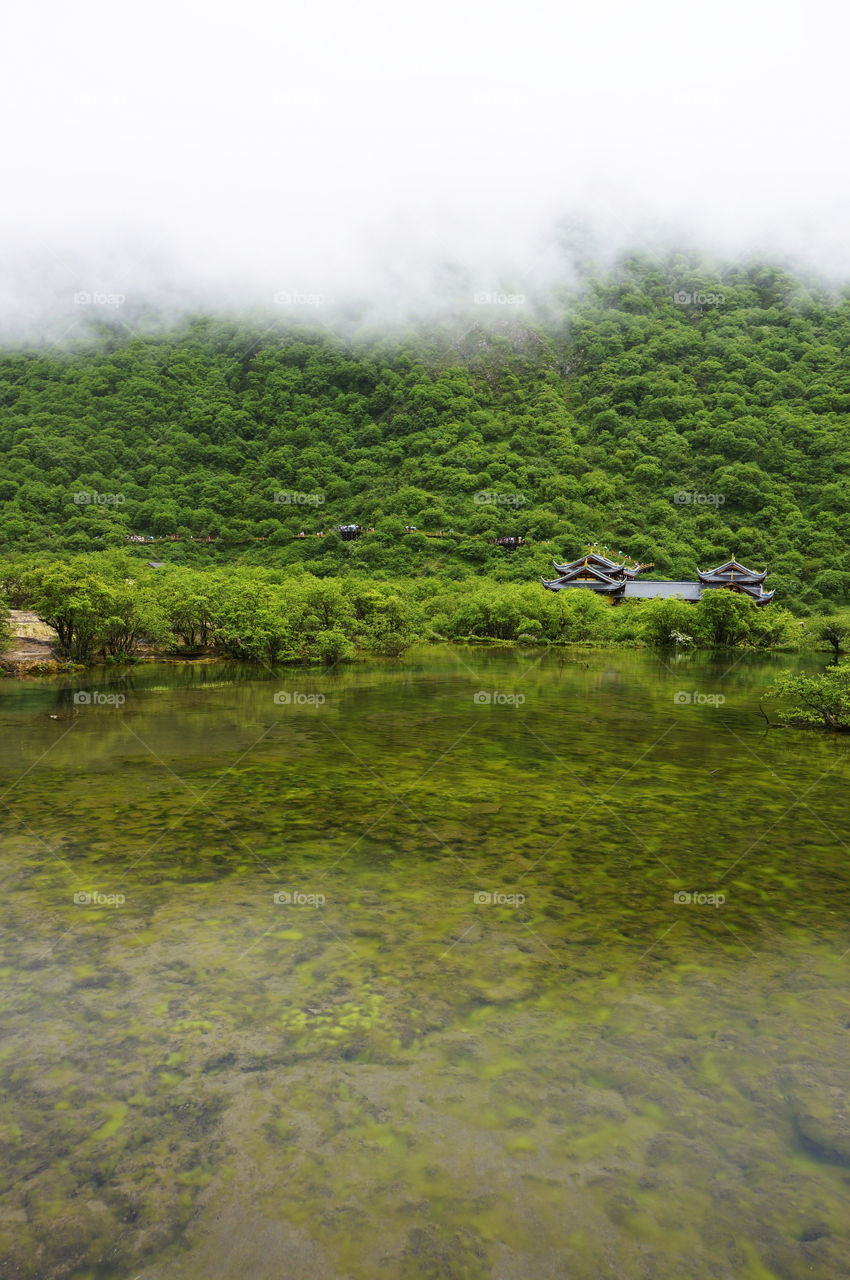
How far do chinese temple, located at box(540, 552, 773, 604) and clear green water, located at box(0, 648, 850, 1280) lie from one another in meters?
67.8

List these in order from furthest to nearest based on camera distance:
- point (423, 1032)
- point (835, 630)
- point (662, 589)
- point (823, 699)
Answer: point (662, 589)
point (835, 630)
point (823, 699)
point (423, 1032)

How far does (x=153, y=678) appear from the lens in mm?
35531

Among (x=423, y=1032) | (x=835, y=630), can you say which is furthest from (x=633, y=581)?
(x=423, y=1032)

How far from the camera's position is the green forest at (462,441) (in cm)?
9019

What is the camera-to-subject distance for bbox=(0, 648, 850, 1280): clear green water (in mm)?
4895

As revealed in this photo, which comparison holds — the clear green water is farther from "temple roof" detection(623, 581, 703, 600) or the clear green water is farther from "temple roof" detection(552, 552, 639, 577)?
"temple roof" detection(623, 581, 703, 600)

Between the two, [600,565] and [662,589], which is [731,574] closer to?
[662,589]

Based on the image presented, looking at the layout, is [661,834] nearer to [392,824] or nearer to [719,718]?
[392,824]

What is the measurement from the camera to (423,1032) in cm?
704

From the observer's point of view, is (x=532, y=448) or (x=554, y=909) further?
(x=532, y=448)

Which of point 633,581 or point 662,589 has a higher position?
point 633,581

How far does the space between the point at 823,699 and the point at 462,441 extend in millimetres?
98701

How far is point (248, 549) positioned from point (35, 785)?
8178cm

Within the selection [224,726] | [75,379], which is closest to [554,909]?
[224,726]
